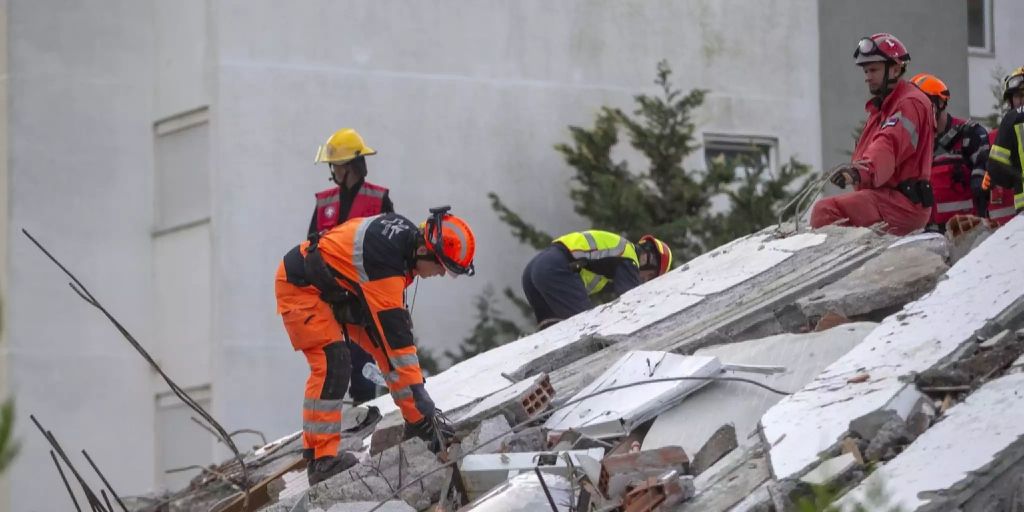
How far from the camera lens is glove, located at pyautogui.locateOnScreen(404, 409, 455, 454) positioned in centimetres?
852

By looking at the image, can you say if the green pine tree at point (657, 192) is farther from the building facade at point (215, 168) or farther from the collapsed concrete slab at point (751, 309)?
the collapsed concrete slab at point (751, 309)

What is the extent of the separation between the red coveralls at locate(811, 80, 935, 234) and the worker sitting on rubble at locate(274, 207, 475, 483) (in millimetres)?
2611

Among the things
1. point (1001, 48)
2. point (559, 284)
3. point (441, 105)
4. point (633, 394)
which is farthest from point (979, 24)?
point (633, 394)

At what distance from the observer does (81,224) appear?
1817 cm

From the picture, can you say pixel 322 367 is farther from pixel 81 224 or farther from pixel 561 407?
pixel 81 224

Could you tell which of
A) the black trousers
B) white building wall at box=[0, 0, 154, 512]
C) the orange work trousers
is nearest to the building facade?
white building wall at box=[0, 0, 154, 512]

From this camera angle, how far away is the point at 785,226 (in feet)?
35.8

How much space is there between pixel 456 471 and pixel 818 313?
2113 millimetres


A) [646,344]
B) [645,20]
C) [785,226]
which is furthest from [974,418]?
[645,20]

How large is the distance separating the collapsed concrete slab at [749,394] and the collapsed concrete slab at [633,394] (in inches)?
2.7

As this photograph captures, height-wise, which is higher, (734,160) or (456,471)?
(734,160)

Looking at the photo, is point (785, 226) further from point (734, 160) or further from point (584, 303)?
point (734, 160)

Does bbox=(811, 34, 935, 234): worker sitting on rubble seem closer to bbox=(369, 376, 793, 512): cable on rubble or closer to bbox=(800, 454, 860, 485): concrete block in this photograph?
bbox=(369, 376, 793, 512): cable on rubble

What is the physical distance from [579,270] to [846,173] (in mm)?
2558
